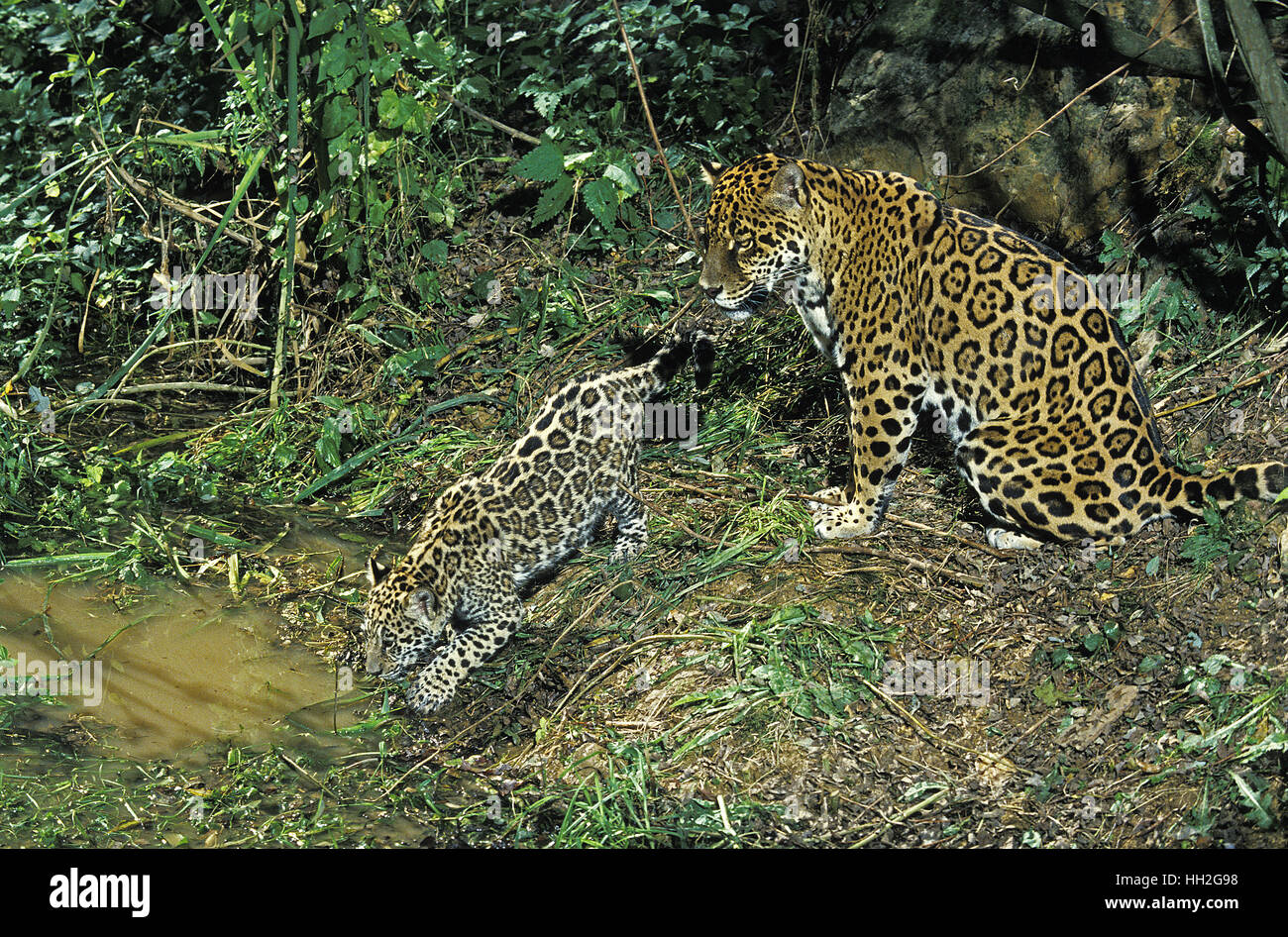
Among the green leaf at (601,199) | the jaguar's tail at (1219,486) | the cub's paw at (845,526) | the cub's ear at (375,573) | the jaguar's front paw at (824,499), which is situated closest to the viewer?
the jaguar's tail at (1219,486)

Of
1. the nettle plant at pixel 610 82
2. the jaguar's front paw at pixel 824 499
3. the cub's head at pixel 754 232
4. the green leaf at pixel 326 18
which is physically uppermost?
the nettle plant at pixel 610 82

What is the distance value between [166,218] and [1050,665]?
281 inches

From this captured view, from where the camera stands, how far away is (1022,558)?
632 cm

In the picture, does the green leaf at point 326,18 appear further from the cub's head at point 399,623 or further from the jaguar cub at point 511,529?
the cub's head at point 399,623

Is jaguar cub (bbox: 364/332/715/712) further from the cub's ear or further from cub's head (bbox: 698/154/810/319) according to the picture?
cub's head (bbox: 698/154/810/319)

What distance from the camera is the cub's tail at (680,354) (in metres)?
7.19

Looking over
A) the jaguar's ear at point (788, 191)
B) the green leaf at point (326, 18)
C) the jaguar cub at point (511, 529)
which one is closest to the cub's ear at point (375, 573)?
the jaguar cub at point (511, 529)

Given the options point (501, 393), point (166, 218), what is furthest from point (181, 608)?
point (166, 218)

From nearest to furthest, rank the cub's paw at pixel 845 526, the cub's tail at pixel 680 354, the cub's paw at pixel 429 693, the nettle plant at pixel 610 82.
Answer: the cub's paw at pixel 429 693 → the cub's paw at pixel 845 526 → the cub's tail at pixel 680 354 → the nettle plant at pixel 610 82

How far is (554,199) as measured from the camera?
9000mm

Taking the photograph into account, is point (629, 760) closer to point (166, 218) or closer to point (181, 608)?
point (181, 608)

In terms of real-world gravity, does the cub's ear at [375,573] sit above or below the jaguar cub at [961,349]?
below

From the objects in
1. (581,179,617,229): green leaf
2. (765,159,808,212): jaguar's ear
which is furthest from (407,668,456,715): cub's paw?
(581,179,617,229): green leaf

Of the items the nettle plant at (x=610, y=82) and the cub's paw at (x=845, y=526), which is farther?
the nettle plant at (x=610, y=82)
